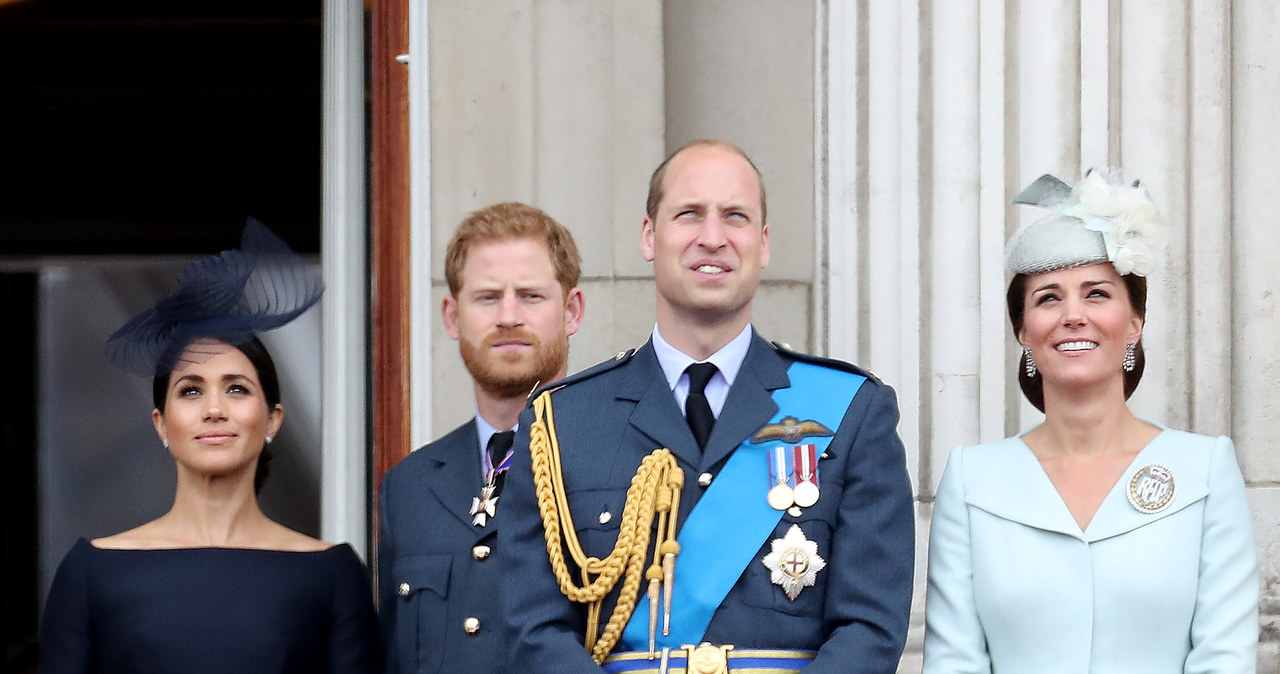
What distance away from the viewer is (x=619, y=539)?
2.61 m

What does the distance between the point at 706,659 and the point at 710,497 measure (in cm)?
26

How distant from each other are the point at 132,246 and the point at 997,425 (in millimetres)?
5282

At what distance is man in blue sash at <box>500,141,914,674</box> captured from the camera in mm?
2568

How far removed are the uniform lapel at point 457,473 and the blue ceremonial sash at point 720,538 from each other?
572mm

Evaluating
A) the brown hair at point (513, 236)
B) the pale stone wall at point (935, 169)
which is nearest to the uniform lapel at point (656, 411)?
the brown hair at point (513, 236)

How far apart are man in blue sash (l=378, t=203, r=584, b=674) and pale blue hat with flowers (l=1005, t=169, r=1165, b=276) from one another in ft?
2.92

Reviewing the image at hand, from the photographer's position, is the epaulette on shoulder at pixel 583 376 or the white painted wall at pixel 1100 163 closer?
the epaulette on shoulder at pixel 583 376

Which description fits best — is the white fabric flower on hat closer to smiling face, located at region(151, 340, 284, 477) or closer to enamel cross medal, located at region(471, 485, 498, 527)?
enamel cross medal, located at region(471, 485, 498, 527)

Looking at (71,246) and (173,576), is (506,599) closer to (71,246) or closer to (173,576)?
(173,576)

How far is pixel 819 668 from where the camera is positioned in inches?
97.7

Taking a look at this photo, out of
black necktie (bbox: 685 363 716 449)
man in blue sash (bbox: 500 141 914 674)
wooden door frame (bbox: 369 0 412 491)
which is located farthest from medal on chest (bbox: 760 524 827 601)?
wooden door frame (bbox: 369 0 412 491)

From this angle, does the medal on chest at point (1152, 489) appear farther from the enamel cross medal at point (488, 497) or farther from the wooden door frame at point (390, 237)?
the wooden door frame at point (390, 237)

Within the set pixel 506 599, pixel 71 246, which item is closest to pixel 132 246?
pixel 71 246

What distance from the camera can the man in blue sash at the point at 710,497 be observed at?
2.57m
